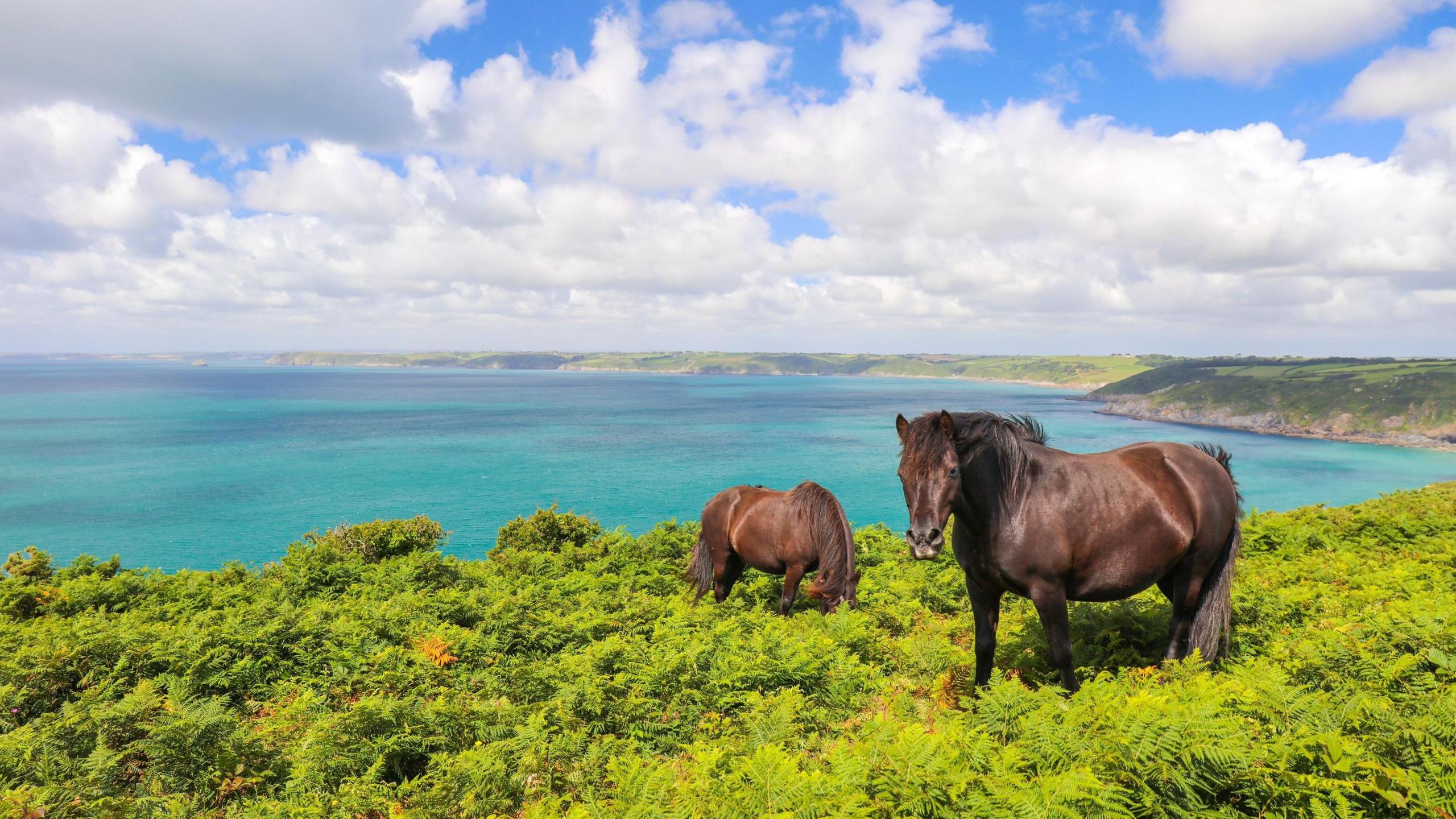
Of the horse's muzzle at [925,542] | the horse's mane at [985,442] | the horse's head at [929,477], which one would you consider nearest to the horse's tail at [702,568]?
the horse's mane at [985,442]

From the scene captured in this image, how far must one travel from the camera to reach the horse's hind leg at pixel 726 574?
38.6 feet

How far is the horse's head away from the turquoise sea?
4750 centimetres

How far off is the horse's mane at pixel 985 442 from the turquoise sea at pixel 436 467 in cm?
4749

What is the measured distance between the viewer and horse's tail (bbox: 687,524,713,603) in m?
12.2

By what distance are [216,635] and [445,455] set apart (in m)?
90.6

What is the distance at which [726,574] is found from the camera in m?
11.9

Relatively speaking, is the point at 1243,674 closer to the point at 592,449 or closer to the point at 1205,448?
the point at 1205,448

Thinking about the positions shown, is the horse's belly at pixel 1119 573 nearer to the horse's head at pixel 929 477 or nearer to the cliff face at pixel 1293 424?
the horse's head at pixel 929 477

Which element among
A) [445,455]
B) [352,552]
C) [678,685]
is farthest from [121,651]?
[445,455]

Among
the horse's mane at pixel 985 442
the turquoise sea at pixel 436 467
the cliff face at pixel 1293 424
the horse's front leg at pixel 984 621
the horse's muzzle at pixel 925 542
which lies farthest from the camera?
the cliff face at pixel 1293 424

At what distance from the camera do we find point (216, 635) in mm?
8227

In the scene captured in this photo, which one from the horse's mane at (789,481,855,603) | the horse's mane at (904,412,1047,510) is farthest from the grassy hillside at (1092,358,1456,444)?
the horse's mane at (904,412,1047,510)

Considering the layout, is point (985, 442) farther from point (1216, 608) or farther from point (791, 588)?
point (791, 588)

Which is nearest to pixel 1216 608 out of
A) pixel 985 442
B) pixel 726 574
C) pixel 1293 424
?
pixel 985 442
